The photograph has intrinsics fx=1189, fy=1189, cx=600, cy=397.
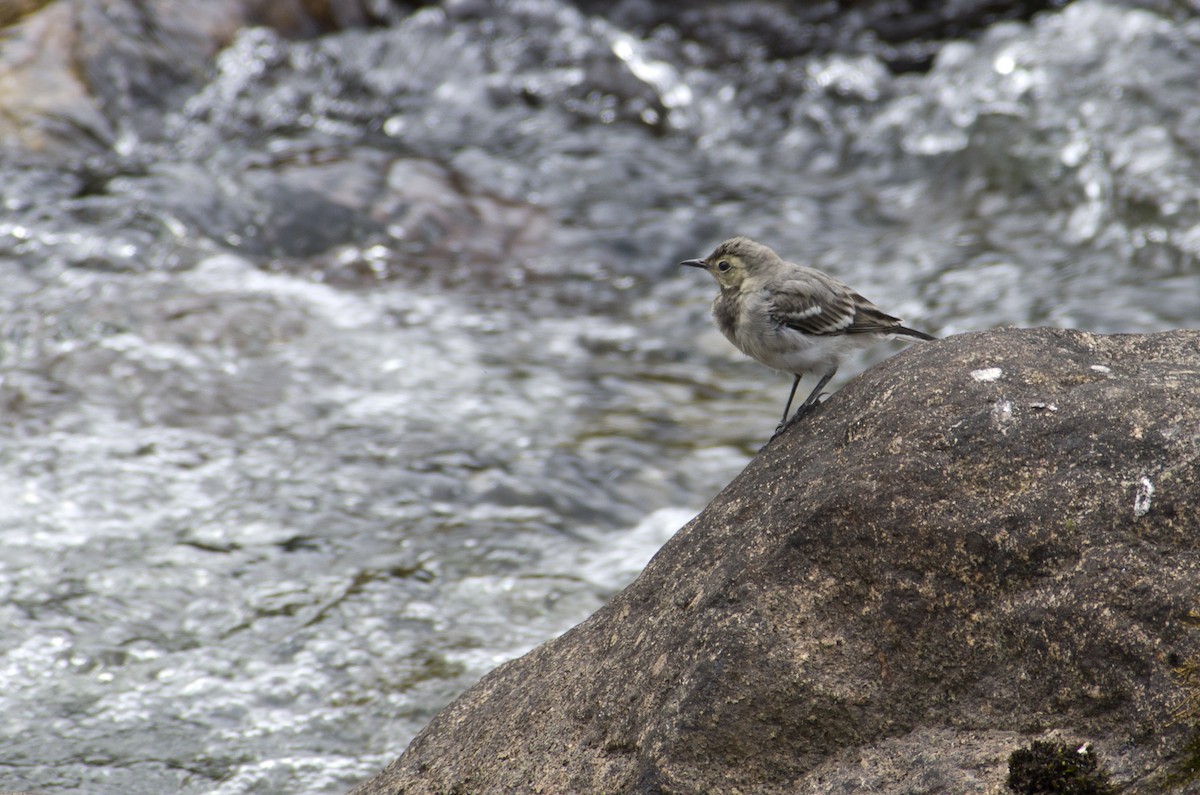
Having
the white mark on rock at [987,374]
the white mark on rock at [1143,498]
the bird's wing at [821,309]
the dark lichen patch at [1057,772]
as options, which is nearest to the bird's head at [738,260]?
the bird's wing at [821,309]

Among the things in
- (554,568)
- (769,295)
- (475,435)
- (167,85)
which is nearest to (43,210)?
(167,85)

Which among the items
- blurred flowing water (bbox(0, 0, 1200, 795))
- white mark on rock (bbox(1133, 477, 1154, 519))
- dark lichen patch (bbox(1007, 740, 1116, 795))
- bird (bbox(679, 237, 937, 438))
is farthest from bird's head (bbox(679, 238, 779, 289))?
dark lichen patch (bbox(1007, 740, 1116, 795))

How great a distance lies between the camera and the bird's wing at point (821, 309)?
5.41 m

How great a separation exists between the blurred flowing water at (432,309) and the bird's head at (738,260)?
95.8 inches

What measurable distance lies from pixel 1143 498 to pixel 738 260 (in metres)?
2.84

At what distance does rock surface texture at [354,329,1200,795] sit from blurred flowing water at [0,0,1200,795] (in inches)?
109

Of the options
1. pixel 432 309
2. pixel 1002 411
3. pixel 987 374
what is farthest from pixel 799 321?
pixel 432 309

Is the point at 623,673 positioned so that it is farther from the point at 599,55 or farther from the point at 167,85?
the point at 599,55

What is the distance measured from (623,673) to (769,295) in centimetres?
224

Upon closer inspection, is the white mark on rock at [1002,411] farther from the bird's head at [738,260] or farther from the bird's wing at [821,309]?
the bird's head at [738,260]

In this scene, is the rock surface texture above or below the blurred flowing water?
above

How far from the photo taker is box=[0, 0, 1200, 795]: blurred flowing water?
22.7 ft

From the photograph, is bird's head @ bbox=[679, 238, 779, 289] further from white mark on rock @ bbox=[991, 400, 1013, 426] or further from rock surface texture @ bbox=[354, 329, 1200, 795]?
white mark on rock @ bbox=[991, 400, 1013, 426]

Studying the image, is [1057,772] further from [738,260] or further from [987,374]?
[738,260]
